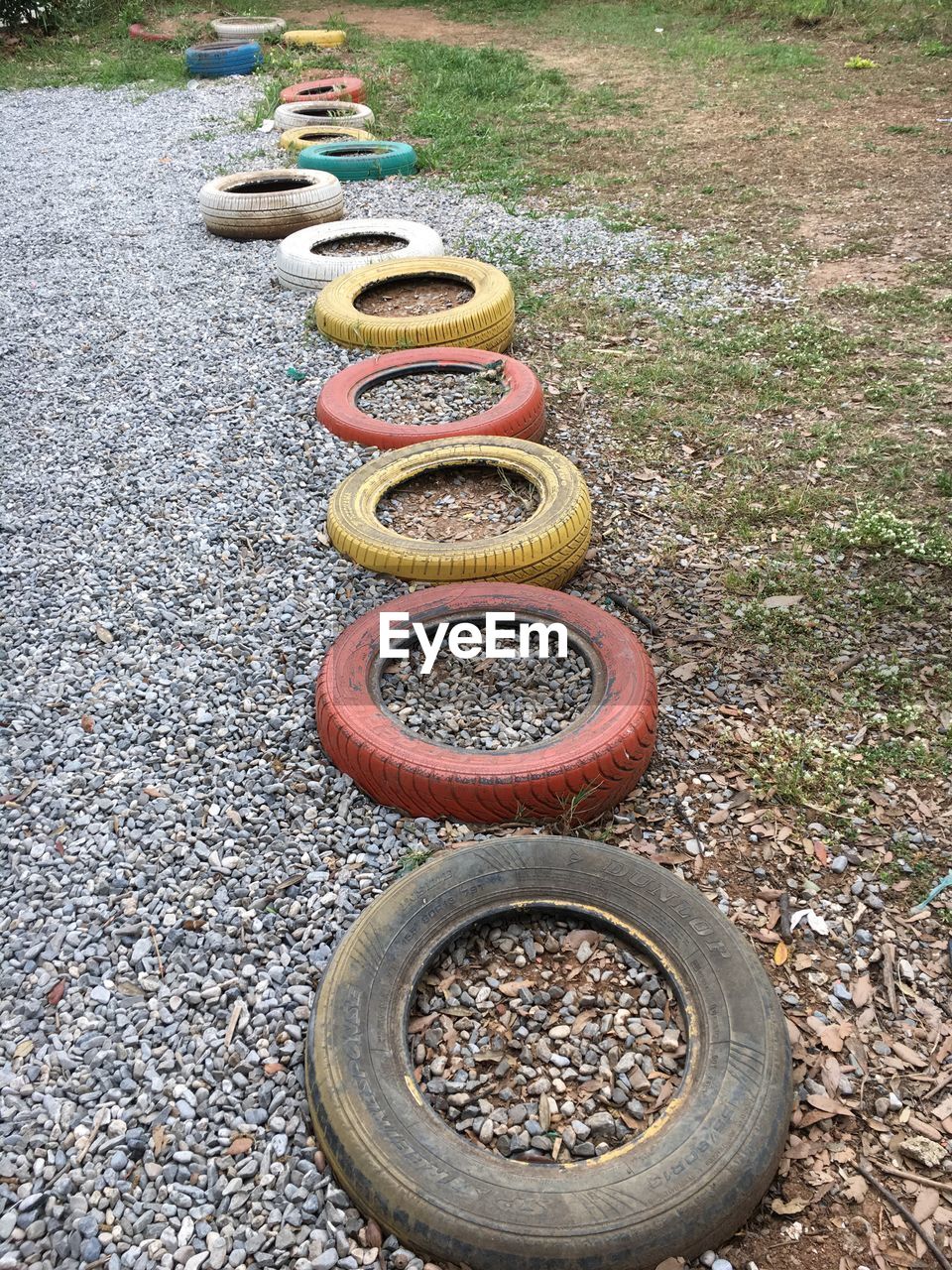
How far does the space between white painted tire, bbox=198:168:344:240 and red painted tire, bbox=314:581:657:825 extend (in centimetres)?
589

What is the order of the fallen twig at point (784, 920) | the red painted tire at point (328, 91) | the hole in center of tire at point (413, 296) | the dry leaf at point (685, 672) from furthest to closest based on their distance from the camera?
the red painted tire at point (328, 91) → the hole in center of tire at point (413, 296) → the dry leaf at point (685, 672) → the fallen twig at point (784, 920)

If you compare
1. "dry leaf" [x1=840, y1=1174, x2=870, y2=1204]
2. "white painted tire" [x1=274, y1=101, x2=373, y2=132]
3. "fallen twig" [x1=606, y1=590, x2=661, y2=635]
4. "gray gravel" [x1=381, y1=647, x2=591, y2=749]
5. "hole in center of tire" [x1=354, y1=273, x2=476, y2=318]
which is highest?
"white painted tire" [x1=274, y1=101, x2=373, y2=132]

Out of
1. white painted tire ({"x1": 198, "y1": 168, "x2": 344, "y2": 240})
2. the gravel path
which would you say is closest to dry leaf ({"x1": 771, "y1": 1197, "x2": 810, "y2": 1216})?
the gravel path

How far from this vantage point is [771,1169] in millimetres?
2150

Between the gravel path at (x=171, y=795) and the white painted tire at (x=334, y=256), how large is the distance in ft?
0.82

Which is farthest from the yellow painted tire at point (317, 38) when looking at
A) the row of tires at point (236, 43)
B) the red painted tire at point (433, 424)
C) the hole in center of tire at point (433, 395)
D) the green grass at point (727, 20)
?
the hole in center of tire at point (433, 395)

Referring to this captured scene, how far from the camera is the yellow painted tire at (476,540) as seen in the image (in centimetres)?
391

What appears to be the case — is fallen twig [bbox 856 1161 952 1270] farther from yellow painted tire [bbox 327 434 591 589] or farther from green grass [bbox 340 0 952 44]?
green grass [bbox 340 0 952 44]

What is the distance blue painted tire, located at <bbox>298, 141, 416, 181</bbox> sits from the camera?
9305 millimetres

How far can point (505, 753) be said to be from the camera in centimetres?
309

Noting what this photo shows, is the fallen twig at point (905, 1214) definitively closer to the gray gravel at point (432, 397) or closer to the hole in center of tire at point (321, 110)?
the gray gravel at point (432, 397)

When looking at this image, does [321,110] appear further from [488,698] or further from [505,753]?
[505,753]

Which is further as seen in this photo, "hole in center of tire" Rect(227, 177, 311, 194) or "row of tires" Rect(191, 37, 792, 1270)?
"hole in center of tire" Rect(227, 177, 311, 194)

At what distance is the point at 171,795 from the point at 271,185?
7.62 m
